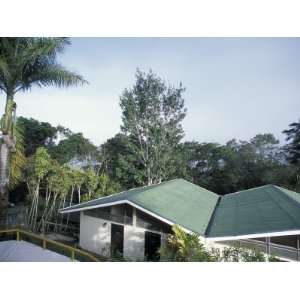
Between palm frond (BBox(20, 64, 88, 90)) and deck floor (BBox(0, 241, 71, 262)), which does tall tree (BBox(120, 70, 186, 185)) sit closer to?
palm frond (BBox(20, 64, 88, 90))

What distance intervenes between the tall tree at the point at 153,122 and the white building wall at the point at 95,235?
3887mm

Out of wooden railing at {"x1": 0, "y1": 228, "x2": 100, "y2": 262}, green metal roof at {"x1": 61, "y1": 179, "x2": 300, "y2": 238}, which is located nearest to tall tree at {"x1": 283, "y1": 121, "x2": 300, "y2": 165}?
green metal roof at {"x1": 61, "y1": 179, "x2": 300, "y2": 238}

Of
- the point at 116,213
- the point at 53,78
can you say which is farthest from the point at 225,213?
the point at 53,78

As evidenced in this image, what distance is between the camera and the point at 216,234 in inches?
183

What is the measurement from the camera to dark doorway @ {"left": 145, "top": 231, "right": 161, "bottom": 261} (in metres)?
5.65

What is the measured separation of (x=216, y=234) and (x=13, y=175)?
4.85 meters

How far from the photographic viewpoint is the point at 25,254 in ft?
15.6

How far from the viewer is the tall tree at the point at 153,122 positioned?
1066 cm

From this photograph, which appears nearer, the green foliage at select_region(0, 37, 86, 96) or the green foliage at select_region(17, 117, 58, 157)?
the green foliage at select_region(0, 37, 86, 96)

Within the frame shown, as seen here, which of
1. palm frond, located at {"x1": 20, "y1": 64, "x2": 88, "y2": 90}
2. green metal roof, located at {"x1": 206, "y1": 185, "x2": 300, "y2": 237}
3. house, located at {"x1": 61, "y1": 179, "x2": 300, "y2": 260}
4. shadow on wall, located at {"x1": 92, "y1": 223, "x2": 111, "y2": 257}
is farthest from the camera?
shadow on wall, located at {"x1": 92, "y1": 223, "x2": 111, "y2": 257}

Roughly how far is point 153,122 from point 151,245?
6.20m

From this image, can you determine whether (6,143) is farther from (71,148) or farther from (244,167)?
(244,167)

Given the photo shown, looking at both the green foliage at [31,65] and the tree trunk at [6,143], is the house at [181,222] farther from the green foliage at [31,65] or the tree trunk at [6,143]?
the green foliage at [31,65]
